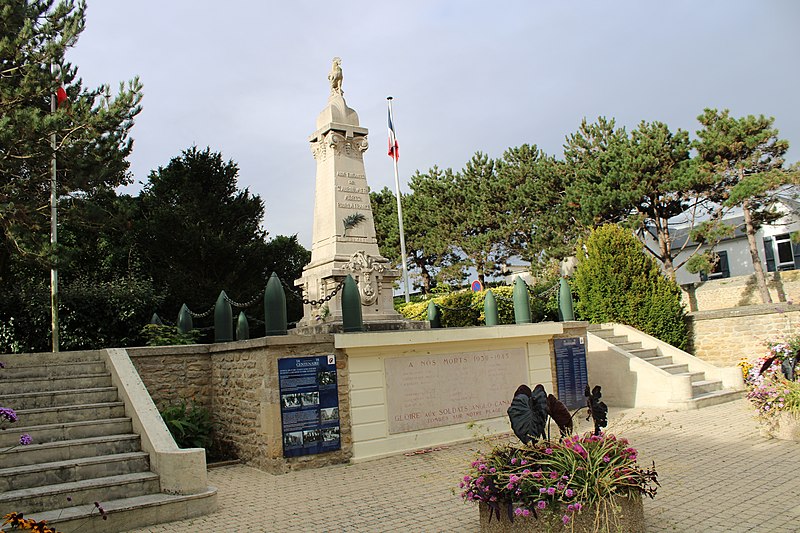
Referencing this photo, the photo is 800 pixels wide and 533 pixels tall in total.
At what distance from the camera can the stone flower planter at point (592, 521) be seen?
4.12 metres

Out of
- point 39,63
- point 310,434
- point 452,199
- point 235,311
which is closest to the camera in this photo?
point 310,434

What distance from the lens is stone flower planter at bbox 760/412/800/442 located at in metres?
7.91

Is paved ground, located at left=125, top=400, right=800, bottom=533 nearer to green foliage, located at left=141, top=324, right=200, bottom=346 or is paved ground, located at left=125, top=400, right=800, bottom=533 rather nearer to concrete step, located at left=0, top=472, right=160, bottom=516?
concrete step, located at left=0, top=472, right=160, bottom=516

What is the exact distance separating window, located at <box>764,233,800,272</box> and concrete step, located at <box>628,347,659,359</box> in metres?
20.4

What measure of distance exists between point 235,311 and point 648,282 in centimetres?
1303

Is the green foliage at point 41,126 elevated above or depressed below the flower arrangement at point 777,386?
above

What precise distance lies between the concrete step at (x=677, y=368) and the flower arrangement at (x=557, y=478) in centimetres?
925

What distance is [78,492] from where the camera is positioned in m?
5.94

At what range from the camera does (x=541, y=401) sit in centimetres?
460

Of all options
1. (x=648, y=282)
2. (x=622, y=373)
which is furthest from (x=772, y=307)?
(x=622, y=373)

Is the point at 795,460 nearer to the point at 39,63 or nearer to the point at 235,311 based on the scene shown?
→ the point at 39,63

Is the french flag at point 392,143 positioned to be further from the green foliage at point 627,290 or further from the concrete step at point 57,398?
the concrete step at point 57,398

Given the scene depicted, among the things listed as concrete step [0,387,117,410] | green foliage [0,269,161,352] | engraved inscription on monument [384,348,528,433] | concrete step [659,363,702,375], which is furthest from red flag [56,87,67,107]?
concrete step [659,363,702,375]

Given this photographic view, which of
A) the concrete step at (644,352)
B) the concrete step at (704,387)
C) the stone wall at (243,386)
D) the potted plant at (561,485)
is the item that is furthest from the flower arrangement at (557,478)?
the concrete step at (644,352)
